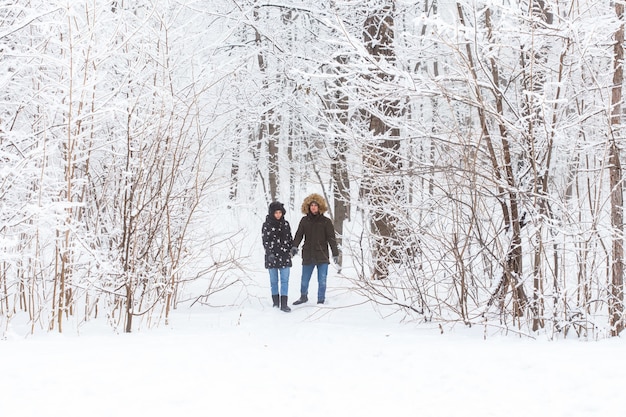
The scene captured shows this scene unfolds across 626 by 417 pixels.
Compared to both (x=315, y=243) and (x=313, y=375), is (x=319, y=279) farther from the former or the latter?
(x=313, y=375)

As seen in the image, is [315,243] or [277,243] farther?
[315,243]

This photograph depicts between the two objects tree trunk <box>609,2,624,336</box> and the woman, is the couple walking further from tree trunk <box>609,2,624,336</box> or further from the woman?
tree trunk <box>609,2,624,336</box>

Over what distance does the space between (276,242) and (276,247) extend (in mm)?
65

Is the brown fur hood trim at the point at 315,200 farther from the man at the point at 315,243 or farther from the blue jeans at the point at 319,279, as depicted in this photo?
the blue jeans at the point at 319,279

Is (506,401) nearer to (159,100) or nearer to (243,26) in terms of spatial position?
(159,100)

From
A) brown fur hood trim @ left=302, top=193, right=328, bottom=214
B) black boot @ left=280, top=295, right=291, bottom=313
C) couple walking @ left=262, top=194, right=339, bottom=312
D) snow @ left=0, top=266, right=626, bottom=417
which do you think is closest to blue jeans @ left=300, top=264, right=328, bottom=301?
couple walking @ left=262, top=194, right=339, bottom=312

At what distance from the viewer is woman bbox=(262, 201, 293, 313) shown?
762 cm

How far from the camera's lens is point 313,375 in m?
4.26

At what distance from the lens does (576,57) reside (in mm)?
5004

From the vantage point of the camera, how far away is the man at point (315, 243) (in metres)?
7.76

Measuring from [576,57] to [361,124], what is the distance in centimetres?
444

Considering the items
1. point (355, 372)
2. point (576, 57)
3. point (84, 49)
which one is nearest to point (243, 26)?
point (84, 49)

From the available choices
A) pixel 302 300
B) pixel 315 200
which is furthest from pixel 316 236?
pixel 302 300

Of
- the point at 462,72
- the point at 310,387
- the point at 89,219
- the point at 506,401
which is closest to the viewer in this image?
the point at 506,401
